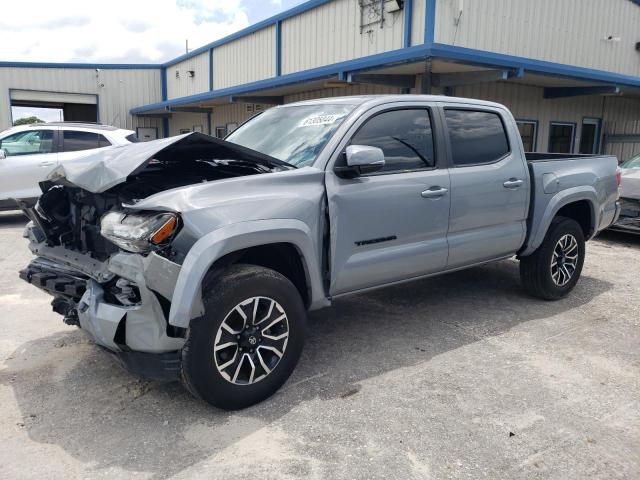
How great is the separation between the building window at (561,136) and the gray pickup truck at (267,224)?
33.0ft

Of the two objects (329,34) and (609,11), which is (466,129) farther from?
(609,11)

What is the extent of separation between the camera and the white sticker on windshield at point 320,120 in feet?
13.1

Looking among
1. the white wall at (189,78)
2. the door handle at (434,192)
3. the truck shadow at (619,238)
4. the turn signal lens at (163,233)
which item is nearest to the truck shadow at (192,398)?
the turn signal lens at (163,233)

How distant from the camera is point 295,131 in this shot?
4184 millimetres

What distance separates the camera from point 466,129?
4660mm

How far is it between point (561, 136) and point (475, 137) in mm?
11230

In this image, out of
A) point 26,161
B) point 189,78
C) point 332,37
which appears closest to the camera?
point 26,161

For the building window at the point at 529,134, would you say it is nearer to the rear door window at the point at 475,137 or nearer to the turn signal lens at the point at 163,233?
the rear door window at the point at 475,137

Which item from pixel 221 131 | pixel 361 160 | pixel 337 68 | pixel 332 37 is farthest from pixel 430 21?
pixel 221 131

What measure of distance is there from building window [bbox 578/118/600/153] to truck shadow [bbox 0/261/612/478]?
11.0 metres

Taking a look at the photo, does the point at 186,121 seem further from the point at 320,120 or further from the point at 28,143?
the point at 320,120

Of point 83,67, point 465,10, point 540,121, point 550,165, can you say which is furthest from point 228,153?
point 83,67

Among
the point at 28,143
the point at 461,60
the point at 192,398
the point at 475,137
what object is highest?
the point at 461,60

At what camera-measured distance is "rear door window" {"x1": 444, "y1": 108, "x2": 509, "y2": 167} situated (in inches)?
178
